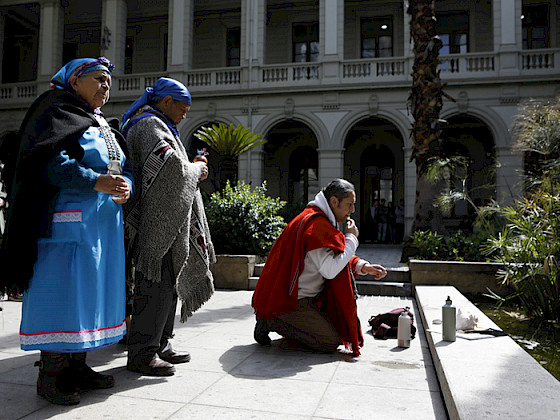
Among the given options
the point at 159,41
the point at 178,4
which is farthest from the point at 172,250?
the point at 159,41

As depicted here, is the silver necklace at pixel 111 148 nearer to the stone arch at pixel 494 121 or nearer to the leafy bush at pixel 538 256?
the leafy bush at pixel 538 256

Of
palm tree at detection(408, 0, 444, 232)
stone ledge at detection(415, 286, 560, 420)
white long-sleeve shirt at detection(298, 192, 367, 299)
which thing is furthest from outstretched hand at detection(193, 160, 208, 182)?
palm tree at detection(408, 0, 444, 232)

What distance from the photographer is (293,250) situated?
389 centimetres

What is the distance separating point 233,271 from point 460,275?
3666mm

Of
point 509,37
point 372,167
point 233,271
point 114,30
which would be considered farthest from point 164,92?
point 372,167

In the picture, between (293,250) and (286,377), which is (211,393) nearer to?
(286,377)

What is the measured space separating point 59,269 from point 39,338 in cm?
38

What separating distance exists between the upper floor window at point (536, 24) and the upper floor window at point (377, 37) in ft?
16.1

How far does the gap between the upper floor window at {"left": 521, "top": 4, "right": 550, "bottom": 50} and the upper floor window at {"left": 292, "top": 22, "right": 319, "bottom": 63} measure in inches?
309

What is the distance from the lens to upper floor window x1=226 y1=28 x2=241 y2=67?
66.5 ft

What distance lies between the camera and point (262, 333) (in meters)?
4.06

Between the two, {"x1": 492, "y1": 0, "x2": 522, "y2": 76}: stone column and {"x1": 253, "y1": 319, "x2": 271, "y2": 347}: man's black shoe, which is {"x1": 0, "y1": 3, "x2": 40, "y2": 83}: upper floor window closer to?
{"x1": 492, "y1": 0, "x2": 522, "y2": 76}: stone column

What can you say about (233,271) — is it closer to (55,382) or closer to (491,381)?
(55,382)

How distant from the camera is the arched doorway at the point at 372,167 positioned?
776 inches
